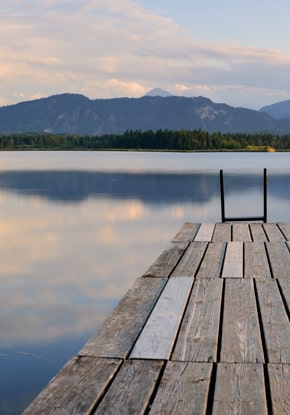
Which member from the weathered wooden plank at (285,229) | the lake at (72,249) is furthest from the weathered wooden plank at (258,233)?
the lake at (72,249)

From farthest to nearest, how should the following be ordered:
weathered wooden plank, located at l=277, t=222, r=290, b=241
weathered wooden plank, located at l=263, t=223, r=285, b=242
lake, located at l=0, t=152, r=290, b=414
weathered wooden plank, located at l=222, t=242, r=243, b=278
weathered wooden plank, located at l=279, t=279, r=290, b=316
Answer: weathered wooden plank, located at l=277, t=222, r=290, b=241 → weathered wooden plank, located at l=263, t=223, r=285, b=242 → lake, located at l=0, t=152, r=290, b=414 → weathered wooden plank, located at l=222, t=242, r=243, b=278 → weathered wooden plank, located at l=279, t=279, r=290, b=316

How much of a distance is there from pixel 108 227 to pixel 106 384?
15.2 m

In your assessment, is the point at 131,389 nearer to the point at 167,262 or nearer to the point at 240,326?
the point at 240,326

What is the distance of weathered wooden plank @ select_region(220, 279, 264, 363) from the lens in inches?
156

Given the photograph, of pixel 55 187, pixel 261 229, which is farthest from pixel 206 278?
pixel 55 187

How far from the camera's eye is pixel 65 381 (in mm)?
3568

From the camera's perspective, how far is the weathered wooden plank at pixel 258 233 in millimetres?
9783

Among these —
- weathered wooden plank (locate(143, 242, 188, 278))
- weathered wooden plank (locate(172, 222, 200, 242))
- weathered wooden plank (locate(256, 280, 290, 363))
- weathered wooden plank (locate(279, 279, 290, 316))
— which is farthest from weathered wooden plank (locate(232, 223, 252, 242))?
weathered wooden plank (locate(256, 280, 290, 363))

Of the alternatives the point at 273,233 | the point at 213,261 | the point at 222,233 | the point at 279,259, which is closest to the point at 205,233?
the point at 222,233

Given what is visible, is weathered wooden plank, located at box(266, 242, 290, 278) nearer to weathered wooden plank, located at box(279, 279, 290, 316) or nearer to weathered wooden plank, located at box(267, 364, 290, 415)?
weathered wooden plank, located at box(279, 279, 290, 316)

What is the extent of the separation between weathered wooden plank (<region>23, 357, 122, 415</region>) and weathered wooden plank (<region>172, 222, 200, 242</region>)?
5.79 meters

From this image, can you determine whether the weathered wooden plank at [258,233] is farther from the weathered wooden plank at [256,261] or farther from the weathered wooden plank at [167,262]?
the weathered wooden plank at [167,262]

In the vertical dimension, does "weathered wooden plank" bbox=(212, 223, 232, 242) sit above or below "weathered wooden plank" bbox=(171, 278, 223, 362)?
below

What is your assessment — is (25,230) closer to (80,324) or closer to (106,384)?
(80,324)
